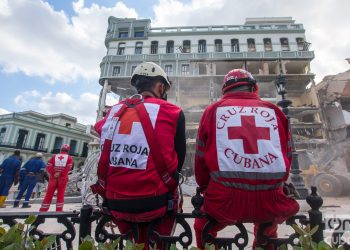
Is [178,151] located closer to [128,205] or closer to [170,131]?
[170,131]

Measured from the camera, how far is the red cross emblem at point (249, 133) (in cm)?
140

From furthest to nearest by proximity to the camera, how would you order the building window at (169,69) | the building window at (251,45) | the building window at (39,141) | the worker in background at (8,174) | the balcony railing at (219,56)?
the building window at (39,141) → the building window at (251,45) → the building window at (169,69) → the balcony railing at (219,56) → the worker in background at (8,174)

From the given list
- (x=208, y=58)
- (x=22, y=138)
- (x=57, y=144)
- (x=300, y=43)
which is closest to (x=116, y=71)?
(x=208, y=58)

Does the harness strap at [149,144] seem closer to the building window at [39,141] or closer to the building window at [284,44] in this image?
the building window at [284,44]

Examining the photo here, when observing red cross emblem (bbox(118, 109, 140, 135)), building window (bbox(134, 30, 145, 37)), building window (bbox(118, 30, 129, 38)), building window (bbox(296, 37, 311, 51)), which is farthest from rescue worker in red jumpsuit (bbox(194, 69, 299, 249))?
building window (bbox(118, 30, 129, 38))

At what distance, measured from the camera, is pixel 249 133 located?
144cm

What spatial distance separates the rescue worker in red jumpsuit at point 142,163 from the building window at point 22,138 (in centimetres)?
3673

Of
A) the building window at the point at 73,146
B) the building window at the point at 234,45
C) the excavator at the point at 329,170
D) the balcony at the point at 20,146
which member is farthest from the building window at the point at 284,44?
the balcony at the point at 20,146

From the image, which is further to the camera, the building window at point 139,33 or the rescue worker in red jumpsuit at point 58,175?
the building window at point 139,33

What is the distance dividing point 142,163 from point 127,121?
13.8 inches

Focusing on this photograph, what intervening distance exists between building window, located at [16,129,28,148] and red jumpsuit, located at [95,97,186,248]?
36.8 m

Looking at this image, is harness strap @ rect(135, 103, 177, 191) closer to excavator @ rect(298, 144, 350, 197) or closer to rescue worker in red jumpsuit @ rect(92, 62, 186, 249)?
rescue worker in red jumpsuit @ rect(92, 62, 186, 249)

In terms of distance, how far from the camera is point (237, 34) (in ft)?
92.7

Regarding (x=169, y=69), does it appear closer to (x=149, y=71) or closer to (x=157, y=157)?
(x=149, y=71)
